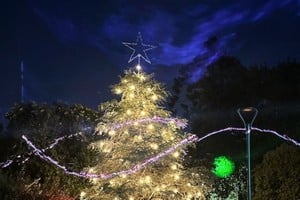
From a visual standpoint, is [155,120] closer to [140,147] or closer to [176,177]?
[140,147]

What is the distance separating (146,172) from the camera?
8.20 metres

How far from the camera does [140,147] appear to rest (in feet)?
26.7

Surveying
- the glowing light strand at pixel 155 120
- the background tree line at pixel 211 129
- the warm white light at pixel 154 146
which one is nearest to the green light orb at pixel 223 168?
the background tree line at pixel 211 129

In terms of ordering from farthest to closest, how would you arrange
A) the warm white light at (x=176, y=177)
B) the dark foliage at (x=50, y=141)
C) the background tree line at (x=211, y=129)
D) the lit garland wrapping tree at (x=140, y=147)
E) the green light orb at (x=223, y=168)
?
the dark foliage at (x=50, y=141)
the green light orb at (x=223, y=168)
the background tree line at (x=211, y=129)
the warm white light at (x=176, y=177)
the lit garland wrapping tree at (x=140, y=147)

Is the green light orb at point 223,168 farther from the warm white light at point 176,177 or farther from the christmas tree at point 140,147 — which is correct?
the warm white light at point 176,177

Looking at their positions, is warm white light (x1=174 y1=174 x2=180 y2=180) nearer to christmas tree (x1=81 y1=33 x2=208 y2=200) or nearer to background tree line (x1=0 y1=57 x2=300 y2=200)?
christmas tree (x1=81 y1=33 x2=208 y2=200)

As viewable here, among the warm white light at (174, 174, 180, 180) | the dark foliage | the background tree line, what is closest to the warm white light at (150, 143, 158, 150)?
the warm white light at (174, 174, 180, 180)

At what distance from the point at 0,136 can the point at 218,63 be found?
795 cm

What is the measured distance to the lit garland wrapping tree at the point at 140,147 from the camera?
26.6 feet

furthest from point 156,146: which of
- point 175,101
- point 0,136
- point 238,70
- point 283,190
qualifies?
point 175,101

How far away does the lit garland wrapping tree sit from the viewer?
8117 millimetres

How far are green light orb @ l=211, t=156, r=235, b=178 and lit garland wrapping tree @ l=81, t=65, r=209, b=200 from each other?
164 centimetres

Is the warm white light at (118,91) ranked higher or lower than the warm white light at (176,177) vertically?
higher

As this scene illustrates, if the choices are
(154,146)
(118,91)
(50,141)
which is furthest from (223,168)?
(50,141)
